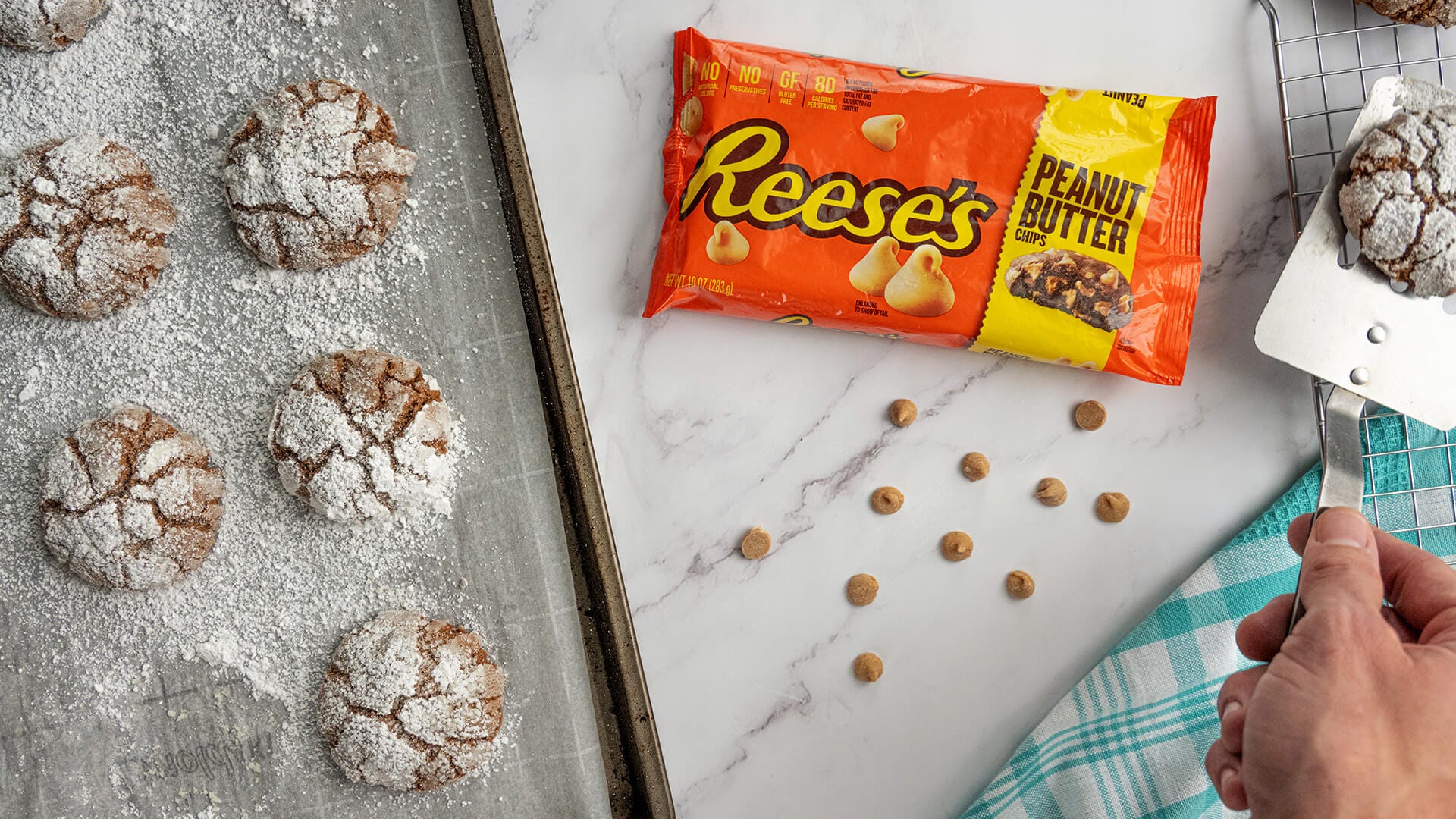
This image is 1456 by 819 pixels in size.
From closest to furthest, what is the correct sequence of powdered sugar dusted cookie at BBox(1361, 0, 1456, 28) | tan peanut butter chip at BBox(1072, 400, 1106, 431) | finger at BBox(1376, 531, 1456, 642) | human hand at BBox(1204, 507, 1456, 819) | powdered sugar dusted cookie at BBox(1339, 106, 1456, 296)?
human hand at BBox(1204, 507, 1456, 819) → finger at BBox(1376, 531, 1456, 642) → powdered sugar dusted cookie at BBox(1339, 106, 1456, 296) → powdered sugar dusted cookie at BBox(1361, 0, 1456, 28) → tan peanut butter chip at BBox(1072, 400, 1106, 431)

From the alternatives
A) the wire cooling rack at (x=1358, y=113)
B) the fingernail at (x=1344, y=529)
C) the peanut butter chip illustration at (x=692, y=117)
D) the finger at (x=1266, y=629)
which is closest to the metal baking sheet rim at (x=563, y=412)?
the peanut butter chip illustration at (x=692, y=117)

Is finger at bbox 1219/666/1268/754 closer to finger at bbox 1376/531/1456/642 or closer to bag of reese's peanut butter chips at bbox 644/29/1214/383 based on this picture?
finger at bbox 1376/531/1456/642

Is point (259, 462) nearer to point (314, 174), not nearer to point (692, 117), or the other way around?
point (314, 174)

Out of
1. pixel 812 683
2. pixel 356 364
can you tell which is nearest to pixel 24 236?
pixel 356 364

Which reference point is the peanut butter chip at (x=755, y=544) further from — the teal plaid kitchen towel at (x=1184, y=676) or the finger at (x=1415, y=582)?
the finger at (x=1415, y=582)

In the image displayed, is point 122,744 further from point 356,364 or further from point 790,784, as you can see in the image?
point 790,784

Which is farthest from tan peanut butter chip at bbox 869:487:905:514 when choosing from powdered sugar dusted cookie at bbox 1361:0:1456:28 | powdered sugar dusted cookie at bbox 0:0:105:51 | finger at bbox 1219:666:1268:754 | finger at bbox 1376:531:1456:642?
powdered sugar dusted cookie at bbox 0:0:105:51
